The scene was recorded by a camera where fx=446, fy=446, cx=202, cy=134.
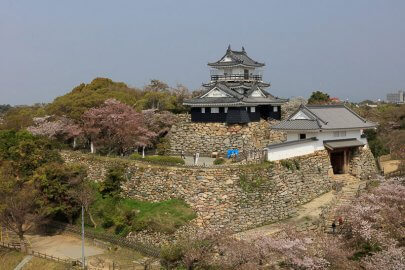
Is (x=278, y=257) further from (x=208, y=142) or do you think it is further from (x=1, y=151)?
(x=1, y=151)

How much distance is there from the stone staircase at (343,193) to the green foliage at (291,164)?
2.98 metres

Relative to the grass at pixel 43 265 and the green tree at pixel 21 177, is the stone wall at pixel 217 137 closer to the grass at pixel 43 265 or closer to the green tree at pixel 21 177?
the green tree at pixel 21 177

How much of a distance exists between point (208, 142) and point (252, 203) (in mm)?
10699

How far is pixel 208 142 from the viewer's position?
34062mm

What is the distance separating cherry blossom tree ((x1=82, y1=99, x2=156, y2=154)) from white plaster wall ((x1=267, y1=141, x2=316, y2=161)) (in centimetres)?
1089

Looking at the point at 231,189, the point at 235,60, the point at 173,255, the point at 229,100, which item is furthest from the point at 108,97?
the point at 173,255

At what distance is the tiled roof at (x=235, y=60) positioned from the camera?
129ft

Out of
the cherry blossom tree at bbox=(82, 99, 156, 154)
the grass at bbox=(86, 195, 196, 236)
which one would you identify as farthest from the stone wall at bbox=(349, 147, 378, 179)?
the cherry blossom tree at bbox=(82, 99, 156, 154)

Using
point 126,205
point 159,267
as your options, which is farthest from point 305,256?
point 126,205

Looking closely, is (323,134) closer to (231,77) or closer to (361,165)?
(361,165)

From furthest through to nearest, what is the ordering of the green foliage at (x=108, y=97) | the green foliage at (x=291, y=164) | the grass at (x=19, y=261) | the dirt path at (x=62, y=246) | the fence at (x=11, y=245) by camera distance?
the green foliage at (x=108, y=97) < the green foliage at (x=291, y=164) < the fence at (x=11, y=245) < the dirt path at (x=62, y=246) < the grass at (x=19, y=261)

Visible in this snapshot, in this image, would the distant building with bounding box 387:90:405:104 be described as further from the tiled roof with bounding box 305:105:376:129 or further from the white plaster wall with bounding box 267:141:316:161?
the white plaster wall with bounding box 267:141:316:161

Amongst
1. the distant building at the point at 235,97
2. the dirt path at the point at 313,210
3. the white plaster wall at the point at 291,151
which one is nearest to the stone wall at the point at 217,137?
the distant building at the point at 235,97

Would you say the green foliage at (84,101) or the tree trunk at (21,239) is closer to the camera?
the tree trunk at (21,239)
